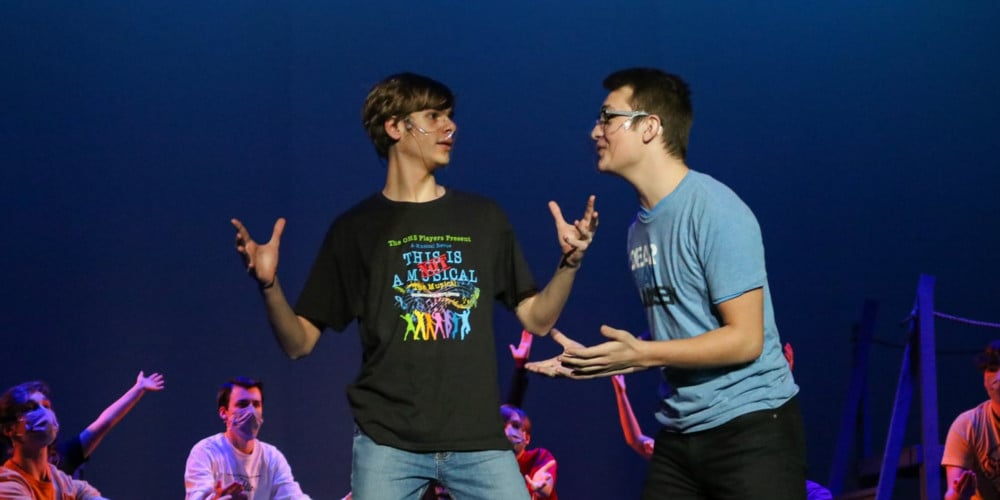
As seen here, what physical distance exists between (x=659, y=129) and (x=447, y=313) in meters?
0.74

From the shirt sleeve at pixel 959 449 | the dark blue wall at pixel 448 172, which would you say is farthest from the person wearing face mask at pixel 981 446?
the dark blue wall at pixel 448 172

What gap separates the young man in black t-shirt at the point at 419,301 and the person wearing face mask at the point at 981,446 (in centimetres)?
357

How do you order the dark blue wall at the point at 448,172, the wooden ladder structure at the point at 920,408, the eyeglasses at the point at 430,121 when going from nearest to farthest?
the eyeglasses at the point at 430,121 → the wooden ladder structure at the point at 920,408 → the dark blue wall at the point at 448,172

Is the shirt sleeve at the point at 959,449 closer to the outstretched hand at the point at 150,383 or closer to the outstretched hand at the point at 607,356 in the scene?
the outstretched hand at the point at 607,356

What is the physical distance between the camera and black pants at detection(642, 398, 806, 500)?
2311mm

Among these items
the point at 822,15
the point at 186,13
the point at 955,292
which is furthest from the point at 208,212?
the point at 955,292

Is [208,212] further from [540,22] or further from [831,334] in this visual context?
[831,334]

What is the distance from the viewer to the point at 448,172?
20.4ft

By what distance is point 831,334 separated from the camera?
650 cm

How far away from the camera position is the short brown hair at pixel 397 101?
117 inches

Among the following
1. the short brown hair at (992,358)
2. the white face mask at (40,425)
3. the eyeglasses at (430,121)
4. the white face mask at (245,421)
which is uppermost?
the eyeglasses at (430,121)

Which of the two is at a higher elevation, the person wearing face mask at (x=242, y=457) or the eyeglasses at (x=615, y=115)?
the eyeglasses at (x=615, y=115)

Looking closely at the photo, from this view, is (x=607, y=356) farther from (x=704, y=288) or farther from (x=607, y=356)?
(x=704, y=288)

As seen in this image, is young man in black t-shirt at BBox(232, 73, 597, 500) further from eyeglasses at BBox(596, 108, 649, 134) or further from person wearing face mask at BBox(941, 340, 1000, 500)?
person wearing face mask at BBox(941, 340, 1000, 500)
